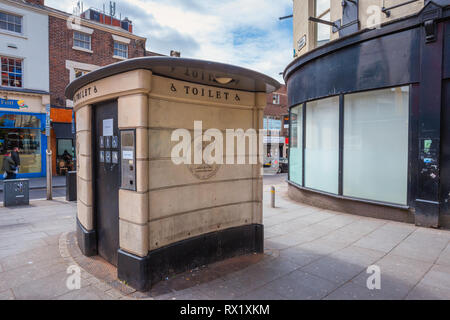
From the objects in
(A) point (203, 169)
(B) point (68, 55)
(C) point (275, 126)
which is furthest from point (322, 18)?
(C) point (275, 126)

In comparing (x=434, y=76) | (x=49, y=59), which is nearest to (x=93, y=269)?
(x=434, y=76)

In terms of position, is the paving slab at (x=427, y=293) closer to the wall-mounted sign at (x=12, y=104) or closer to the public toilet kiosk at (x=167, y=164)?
the public toilet kiosk at (x=167, y=164)

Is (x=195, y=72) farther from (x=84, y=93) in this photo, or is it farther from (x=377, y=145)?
(x=377, y=145)

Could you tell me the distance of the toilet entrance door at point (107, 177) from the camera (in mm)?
4363

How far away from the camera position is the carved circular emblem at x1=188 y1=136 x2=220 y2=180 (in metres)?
4.47

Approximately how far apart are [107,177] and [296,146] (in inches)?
312

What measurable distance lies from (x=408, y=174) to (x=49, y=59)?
2020 cm

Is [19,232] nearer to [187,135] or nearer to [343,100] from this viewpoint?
[187,135]

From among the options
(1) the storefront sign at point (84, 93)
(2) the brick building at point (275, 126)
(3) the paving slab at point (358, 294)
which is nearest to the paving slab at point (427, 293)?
(3) the paving slab at point (358, 294)

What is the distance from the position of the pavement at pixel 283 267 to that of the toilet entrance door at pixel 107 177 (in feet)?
1.22

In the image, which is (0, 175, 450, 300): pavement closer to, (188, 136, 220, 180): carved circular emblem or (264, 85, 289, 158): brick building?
(188, 136, 220, 180): carved circular emblem

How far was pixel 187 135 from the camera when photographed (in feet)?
14.3

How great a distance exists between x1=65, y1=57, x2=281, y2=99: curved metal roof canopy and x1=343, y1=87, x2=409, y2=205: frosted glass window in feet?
13.6

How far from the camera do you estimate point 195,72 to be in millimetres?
4000
